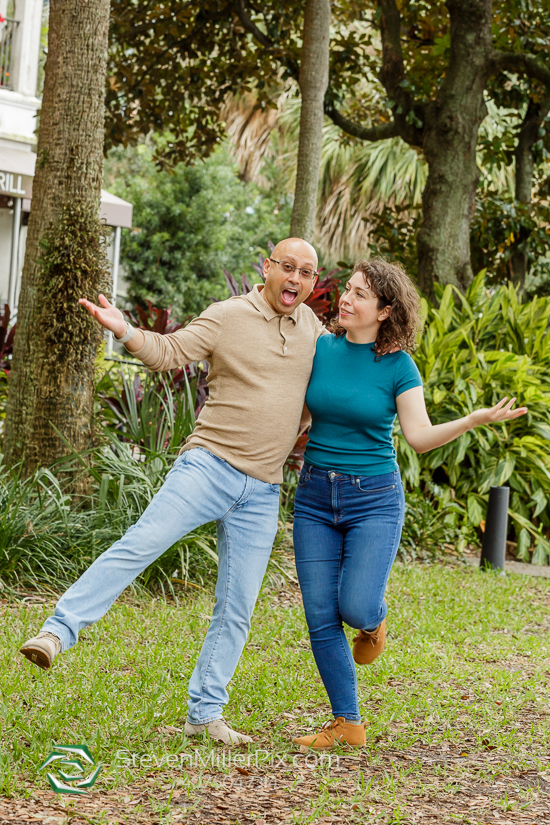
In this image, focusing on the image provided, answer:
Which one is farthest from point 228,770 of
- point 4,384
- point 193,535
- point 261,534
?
point 4,384

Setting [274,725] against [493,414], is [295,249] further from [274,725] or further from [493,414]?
[274,725]

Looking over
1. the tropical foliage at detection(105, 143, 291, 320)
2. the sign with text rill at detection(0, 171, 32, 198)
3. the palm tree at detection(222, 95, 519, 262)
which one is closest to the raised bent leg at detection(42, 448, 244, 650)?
the sign with text rill at detection(0, 171, 32, 198)

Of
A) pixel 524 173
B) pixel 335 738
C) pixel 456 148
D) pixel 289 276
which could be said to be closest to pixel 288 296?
pixel 289 276

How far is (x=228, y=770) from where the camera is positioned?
10.3 ft

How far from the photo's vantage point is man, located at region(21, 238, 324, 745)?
10.5 ft

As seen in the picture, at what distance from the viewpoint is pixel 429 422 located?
320 cm

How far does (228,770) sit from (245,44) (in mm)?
9073

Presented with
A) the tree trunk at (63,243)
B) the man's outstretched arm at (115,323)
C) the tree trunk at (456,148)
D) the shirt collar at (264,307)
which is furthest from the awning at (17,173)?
the man's outstretched arm at (115,323)

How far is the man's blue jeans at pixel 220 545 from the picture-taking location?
3.02 m

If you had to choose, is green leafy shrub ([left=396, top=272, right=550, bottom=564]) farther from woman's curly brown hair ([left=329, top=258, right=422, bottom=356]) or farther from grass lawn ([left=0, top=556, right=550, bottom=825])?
woman's curly brown hair ([left=329, top=258, right=422, bottom=356])

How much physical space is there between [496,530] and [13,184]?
991cm

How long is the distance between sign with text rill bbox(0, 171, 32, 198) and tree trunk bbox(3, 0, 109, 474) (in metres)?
8.39

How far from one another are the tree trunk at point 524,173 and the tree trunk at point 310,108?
3.50 m

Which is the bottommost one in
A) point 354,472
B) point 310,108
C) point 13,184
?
point 354,472
